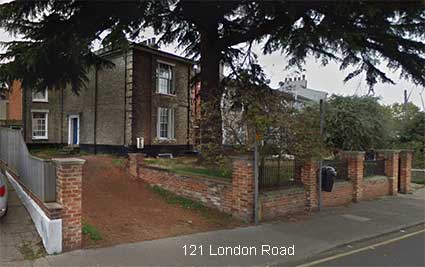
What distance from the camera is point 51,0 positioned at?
31.2 feet

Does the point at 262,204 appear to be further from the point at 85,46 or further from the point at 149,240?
the point at 85,46

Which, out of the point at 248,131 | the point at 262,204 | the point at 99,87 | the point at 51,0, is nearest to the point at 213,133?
the point at 248,131

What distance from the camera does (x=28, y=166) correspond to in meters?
8.50

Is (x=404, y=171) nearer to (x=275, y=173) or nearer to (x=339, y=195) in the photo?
(x=339, y=195)

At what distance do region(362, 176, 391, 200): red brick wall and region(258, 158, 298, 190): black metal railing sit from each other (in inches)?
160

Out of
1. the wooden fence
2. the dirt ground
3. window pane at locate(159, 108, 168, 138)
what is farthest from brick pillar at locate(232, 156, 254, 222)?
window pane at locate(159, 108, 168, 138)

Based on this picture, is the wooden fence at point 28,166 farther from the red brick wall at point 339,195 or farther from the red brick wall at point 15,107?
the red brick wall at point 15,107

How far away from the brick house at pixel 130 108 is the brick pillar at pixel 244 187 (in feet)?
28.9

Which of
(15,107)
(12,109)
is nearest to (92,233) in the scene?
(15,107)

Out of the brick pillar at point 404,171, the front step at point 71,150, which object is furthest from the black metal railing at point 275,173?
the front step at point 71,150

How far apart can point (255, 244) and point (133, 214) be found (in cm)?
323

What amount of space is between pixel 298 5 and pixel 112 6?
16.3 feet

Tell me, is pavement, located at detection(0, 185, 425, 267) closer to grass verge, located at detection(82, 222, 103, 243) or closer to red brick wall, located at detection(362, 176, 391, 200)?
grass verge, located at detection(82, 222, 103, 243)

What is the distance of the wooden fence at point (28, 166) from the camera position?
255 inches
